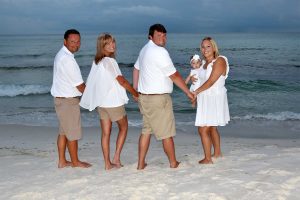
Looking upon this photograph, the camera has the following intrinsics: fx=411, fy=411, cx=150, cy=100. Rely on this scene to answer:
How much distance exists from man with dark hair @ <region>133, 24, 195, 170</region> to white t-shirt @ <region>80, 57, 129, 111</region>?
281 mm

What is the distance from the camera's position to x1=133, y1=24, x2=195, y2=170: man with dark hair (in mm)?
4805

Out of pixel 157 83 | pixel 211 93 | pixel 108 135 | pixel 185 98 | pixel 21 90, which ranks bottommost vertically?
pixel 21 90

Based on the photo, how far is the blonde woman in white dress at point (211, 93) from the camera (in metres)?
5.14

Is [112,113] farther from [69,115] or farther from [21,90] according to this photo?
[21,90]

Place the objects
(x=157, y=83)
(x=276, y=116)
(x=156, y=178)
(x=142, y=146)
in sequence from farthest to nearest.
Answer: (x=276, y=116) → (x=142, y=146) → (x=157, y=83) → (x=156, y=178)

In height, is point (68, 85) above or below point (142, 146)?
above

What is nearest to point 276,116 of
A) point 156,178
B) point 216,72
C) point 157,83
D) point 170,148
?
point 216,72

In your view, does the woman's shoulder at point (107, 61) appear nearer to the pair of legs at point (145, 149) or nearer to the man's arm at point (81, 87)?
the man's arm at point (81, 87)

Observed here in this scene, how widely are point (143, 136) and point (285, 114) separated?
Answer: 862cm

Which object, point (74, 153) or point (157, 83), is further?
point (74, 153)

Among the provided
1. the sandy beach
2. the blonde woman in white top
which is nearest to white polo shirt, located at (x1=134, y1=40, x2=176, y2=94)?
the blonde woman in white top

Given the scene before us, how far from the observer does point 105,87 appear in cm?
503

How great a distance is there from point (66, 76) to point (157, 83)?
1.11 meters

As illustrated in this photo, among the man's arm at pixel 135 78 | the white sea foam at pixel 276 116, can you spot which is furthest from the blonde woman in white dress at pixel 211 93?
the white sea foam at pixel 276 116
